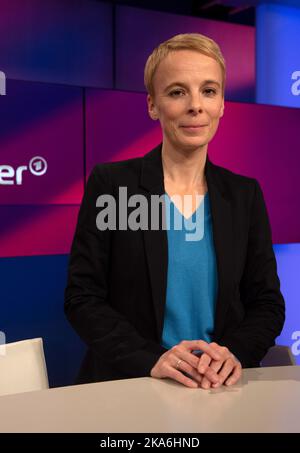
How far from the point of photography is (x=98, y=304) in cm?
176

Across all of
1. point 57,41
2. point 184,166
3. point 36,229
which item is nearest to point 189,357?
point 184,166

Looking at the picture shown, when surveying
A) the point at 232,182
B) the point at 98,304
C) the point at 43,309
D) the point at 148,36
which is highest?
the point at 148,36

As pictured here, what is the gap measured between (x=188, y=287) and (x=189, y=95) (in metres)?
0.54

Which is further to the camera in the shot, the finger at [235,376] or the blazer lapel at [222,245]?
the blazer lapel at [222,245]

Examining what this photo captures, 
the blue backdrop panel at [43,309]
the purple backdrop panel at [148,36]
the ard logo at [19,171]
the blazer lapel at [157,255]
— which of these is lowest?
the blue backdrop panel at [43,309]

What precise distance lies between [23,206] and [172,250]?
4.41 ft

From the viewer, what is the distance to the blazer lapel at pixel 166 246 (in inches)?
69.7

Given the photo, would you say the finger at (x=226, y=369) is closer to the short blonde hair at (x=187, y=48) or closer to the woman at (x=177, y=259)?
the woman at (x=177, y=259)

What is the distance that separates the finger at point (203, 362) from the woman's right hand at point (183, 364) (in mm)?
13

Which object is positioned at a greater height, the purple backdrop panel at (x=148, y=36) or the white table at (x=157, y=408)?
the purple backdrop panel at (x=148, y=36)

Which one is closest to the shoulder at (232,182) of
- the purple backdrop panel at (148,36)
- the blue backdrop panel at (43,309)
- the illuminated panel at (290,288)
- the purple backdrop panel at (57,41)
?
the blue backdrop panel at (43,309)

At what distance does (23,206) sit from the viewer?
2.97 meters

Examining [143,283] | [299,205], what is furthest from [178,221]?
[299,205]

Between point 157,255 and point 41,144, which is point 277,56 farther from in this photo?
point 157,255
